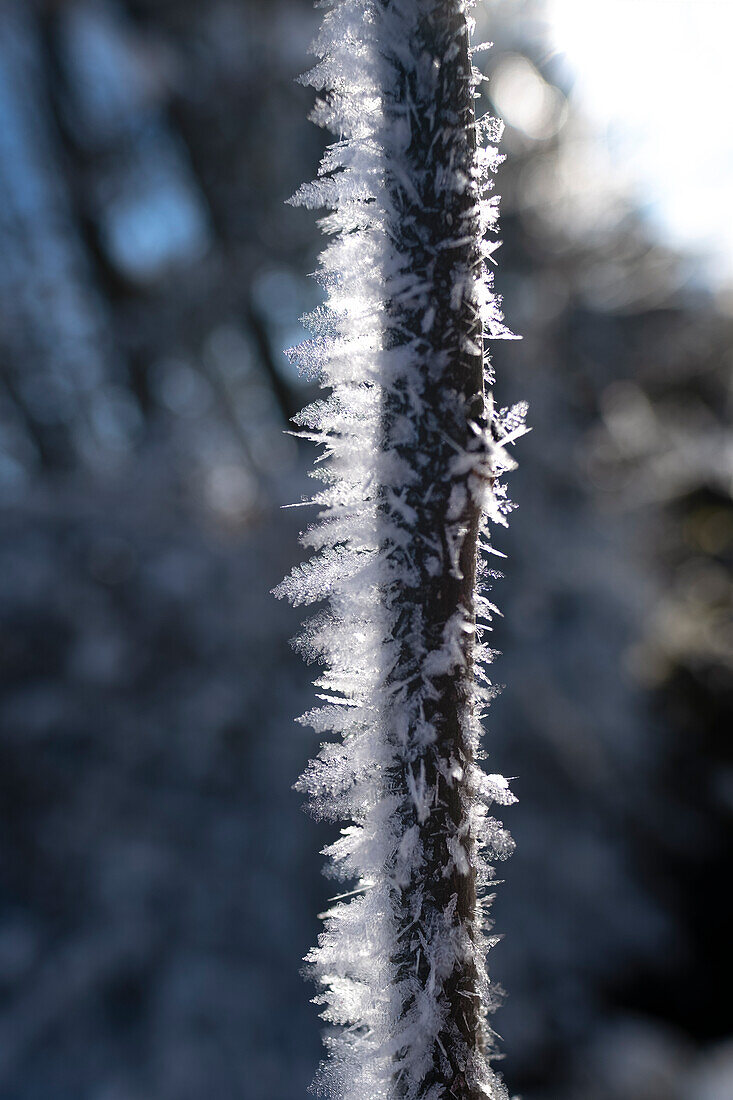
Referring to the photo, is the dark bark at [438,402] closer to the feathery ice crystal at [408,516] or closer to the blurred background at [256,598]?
the feathery ice crystal at [408,516]

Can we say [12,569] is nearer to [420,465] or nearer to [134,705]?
[134,705]

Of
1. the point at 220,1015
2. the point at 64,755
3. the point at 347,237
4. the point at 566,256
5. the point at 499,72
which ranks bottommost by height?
the point at 220,1015

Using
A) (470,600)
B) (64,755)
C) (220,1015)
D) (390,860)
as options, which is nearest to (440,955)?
(390,860)

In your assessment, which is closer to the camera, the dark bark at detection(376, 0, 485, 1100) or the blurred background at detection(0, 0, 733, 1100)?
the dark bark at detection(376, 0, 485, 1100)

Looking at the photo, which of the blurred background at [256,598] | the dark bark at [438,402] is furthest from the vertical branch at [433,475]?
the blurred background at [256,598]

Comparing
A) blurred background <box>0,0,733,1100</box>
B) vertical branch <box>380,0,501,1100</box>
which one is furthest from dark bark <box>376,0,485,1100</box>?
blurred background <box>0,0,733,1100</box>

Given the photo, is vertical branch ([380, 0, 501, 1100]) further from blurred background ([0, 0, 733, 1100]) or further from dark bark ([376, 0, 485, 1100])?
blurred background ([0, 0, 733, 1100])
